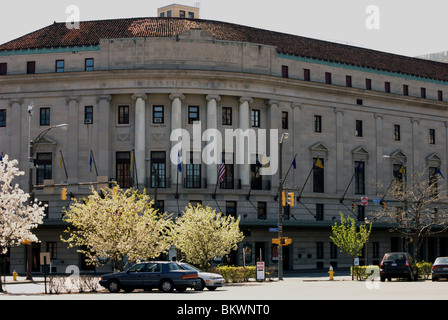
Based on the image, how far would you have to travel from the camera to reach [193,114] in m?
72.6

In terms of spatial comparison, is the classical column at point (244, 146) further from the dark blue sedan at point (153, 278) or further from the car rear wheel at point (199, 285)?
the dark blue sedan at point (153, 278)

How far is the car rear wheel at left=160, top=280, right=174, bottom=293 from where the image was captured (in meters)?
37.8

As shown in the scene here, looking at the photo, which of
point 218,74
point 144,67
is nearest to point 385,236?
point 218,74

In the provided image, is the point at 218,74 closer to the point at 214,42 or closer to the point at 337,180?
the point at 214,42

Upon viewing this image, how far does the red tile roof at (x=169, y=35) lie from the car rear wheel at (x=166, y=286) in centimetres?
3789

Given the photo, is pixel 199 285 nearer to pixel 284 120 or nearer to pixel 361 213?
pixel 284 120

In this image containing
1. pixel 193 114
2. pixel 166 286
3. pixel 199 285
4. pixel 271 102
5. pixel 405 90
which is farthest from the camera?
pixel 405 90

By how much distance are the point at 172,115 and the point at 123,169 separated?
6.46 meters

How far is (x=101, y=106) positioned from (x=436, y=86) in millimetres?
38884

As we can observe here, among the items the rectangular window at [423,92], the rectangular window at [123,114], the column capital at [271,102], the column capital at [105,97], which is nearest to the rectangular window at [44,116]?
the column capital at [105,97]

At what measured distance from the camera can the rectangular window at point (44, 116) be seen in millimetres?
A: 72250

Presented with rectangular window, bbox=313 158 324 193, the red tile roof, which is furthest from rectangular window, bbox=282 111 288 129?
the red tile roof

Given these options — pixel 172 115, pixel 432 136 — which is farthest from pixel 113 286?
pixel 432 136

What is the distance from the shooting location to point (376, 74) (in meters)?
83.2
